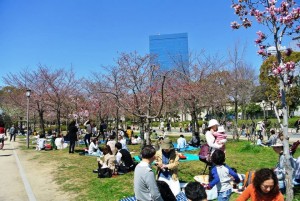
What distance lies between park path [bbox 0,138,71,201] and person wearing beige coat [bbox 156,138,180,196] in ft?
8.44

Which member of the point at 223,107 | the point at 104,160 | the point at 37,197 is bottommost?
the point at 37,197

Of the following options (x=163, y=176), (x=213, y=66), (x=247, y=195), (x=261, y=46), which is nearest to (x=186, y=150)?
(x=213, y=66)

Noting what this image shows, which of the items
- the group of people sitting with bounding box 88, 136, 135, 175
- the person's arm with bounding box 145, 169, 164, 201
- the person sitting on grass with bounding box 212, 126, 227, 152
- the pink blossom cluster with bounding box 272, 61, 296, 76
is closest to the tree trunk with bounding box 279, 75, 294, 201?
the pink blossom cluster with bounding box 272, 61, 296, 76

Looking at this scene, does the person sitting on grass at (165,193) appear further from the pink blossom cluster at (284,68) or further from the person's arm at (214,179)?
the pink blossom cluster at (284,68)

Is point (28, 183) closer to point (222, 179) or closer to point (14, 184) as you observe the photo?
point (14, 184)

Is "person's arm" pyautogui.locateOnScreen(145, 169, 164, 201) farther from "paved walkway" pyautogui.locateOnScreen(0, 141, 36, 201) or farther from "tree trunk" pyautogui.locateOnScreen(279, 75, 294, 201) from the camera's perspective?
"paved walkway" pyautogui.locateOnScreen(0, 141, 36, 201)

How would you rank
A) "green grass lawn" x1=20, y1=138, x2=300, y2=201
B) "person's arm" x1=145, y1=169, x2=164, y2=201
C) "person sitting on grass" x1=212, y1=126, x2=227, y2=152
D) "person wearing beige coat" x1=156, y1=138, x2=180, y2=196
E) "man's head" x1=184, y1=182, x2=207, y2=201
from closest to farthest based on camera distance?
"man's head" x1=184, y1=182, x2=207, y2=201 < "person's arm" x1=145, y1=169, x2=164, y2=201 < "person wearing beige coat" x1=156, y1=138, x2=180, y2=196 < "person sitting on grass" x1=212, y1=126, x2=227, y2=152 < "green grass lawn" x1=20, y1=138, x2=300, y2=201

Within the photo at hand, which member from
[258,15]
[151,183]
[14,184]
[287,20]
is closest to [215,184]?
[151,183]

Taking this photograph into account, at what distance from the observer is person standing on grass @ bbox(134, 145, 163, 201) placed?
3736 mm

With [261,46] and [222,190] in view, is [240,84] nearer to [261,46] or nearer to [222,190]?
[261,46]

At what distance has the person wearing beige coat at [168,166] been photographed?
583 cm

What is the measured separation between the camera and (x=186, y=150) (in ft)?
51.1

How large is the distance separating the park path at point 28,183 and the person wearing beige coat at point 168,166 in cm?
257

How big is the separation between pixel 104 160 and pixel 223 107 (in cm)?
1536
